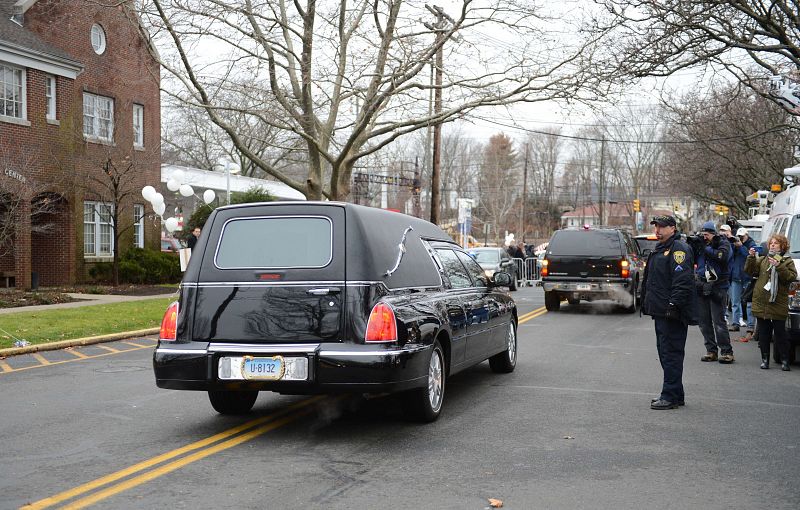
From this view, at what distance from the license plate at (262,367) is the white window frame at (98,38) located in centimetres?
2268

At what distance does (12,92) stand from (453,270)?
1836 centimetres

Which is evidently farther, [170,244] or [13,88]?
[170,244]

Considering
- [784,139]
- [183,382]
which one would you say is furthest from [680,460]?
[784,139]

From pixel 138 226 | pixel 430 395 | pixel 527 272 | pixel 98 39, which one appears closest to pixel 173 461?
pixel 430 395

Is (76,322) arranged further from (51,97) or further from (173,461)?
(51,97)

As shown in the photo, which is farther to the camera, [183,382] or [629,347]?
[629,347]

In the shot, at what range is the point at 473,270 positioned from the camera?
9.30 m

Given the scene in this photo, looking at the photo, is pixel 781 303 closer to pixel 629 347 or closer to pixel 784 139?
pixel 629 347

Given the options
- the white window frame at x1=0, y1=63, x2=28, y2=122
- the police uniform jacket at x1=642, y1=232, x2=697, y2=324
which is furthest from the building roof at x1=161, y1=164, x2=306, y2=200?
the police uniform jacket at x1=642, y1=232, x2=697, y2=324

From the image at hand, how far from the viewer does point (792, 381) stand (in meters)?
10.1

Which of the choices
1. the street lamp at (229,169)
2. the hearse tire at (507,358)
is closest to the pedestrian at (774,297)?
the hearse tire at (507,358)

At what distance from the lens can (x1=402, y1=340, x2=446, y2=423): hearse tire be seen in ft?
23.3

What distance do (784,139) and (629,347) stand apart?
2545cm

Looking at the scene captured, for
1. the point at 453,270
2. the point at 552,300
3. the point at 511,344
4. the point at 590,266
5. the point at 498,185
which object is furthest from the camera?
the point at 498,185
